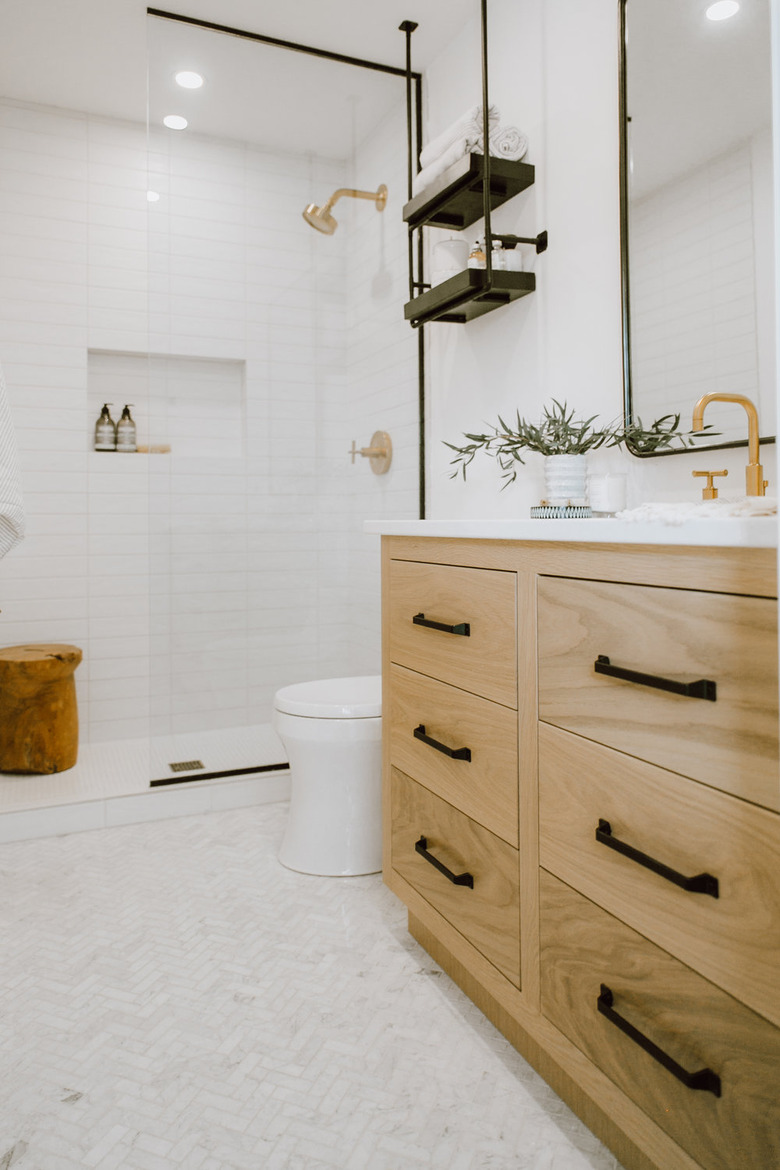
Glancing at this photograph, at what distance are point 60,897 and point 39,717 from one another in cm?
90

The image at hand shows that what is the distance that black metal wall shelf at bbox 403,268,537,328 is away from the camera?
1.90 m

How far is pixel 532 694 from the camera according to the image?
1.11 m

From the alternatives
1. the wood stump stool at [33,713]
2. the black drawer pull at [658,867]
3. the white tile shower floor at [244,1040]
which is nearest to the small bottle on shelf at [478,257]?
the black drawer pull at [658,867]

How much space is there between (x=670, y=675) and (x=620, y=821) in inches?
8.2

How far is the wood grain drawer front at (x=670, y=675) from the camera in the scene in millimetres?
736

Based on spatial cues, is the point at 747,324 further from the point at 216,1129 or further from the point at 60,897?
the point at 60,897

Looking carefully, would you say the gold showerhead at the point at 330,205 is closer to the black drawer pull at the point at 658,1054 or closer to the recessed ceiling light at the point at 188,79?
the recessed ceiling light at the point at 188,79

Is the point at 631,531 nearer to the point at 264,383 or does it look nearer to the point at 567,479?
the point at 567,479

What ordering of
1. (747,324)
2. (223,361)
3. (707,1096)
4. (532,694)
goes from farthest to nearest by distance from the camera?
(223,361)
(747,324)
(532,694)
(707,1096)

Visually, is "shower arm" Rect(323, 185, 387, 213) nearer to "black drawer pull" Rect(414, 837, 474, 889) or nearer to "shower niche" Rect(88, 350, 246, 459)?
"shower niche" Rect(88, 350, 246, 459)

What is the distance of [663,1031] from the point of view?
0.86 metres

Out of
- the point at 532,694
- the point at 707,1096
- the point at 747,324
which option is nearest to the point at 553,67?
the point at 747,324

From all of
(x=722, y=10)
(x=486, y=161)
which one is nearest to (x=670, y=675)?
(x=722, y=10)

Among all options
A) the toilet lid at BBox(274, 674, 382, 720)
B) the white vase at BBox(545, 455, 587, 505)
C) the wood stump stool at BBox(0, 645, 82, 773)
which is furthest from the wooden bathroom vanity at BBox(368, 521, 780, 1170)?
the wood stump stool at BBox(0, 645, 82, 773)
